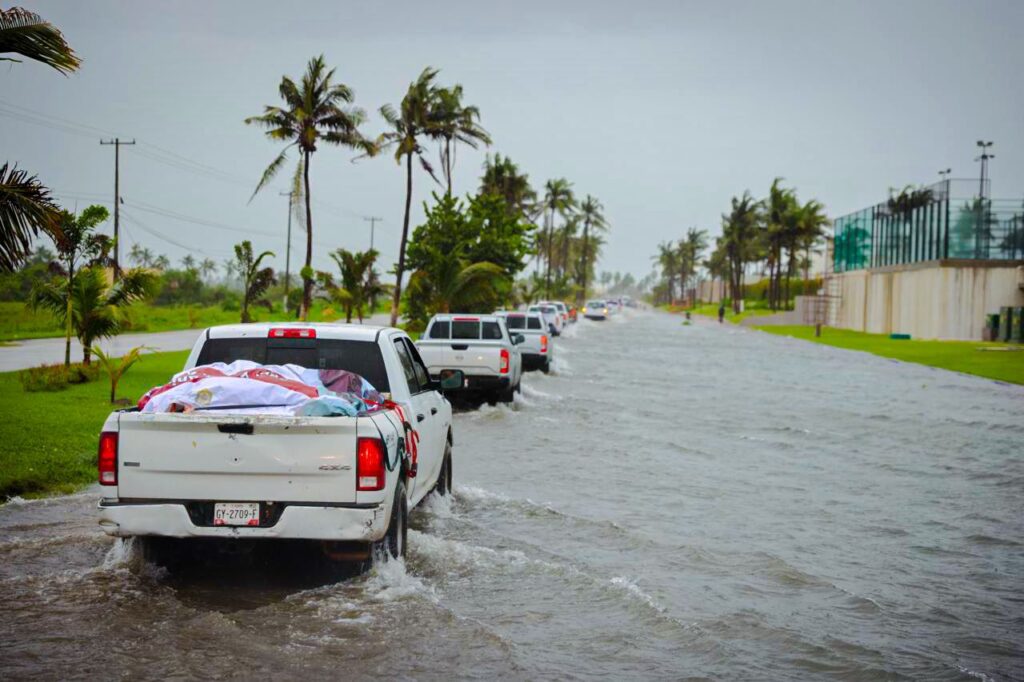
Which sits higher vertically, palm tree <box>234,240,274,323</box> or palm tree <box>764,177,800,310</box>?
palm tree <box>764,177,800,310</box>

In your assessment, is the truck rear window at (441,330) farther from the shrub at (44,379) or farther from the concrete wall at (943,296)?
the concrete wall at (943,296)

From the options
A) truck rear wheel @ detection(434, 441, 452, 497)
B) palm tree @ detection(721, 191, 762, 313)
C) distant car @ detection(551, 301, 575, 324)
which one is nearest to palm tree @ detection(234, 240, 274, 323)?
truck rear wheel @ detection(434, 441, 452, 497)

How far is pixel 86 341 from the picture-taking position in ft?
67.7

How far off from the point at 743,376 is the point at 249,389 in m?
25.8

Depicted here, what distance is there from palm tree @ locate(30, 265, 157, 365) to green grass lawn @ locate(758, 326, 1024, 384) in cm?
2393

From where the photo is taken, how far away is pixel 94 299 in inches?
810

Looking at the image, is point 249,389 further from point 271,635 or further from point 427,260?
point 427,260

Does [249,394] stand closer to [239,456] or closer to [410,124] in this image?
[239,456]

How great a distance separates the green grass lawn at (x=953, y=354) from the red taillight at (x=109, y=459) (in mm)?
29016

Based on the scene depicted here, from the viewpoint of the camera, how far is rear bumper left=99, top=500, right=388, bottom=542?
261 inches

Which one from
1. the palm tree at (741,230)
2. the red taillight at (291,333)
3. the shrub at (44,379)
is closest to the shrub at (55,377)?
the shrub at (44,379)

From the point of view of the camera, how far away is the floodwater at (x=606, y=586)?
238 inches

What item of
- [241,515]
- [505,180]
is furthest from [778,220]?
[241,515]

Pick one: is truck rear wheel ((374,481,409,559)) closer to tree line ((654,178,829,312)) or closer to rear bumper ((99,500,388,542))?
rear bumper ((99,500,388,542))
